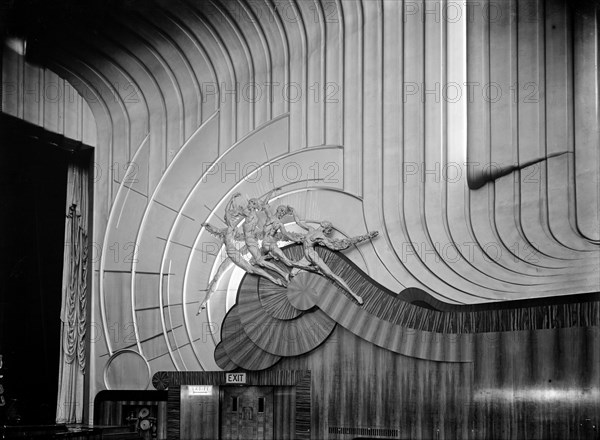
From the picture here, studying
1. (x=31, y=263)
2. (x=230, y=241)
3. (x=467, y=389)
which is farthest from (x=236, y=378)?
(x=31, y=263)

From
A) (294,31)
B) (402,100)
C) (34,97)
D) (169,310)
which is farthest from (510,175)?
(34,97)

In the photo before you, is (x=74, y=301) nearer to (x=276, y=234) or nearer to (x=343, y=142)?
(x=276, y=234)

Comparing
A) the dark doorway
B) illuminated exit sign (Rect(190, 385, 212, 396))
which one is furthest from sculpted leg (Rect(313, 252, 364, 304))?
the dark doorway

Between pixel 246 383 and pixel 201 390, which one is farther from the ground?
pixel 246 383

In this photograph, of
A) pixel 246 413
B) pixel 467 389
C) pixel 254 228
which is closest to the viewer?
pixel 467 389

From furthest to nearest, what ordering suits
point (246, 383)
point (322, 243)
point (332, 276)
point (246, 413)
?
point (246, 413)
point (246, 383)
point (322, 243)
point (332, 276)

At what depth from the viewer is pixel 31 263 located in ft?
39.1

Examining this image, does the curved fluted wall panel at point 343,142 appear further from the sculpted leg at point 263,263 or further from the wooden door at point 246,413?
the wooden door at point 246,413

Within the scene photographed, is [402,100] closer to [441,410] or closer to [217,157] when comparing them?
[217,157]

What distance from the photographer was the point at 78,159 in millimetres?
12344

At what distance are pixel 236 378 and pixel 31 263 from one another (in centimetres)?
339

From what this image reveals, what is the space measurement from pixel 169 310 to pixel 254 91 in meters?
3.04

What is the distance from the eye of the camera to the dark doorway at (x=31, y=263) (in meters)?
11.6

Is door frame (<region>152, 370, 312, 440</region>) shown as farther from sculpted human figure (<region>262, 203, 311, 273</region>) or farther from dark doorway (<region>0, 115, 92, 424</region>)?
dark doorway (<region>0, 115, 92, 424</region>)
